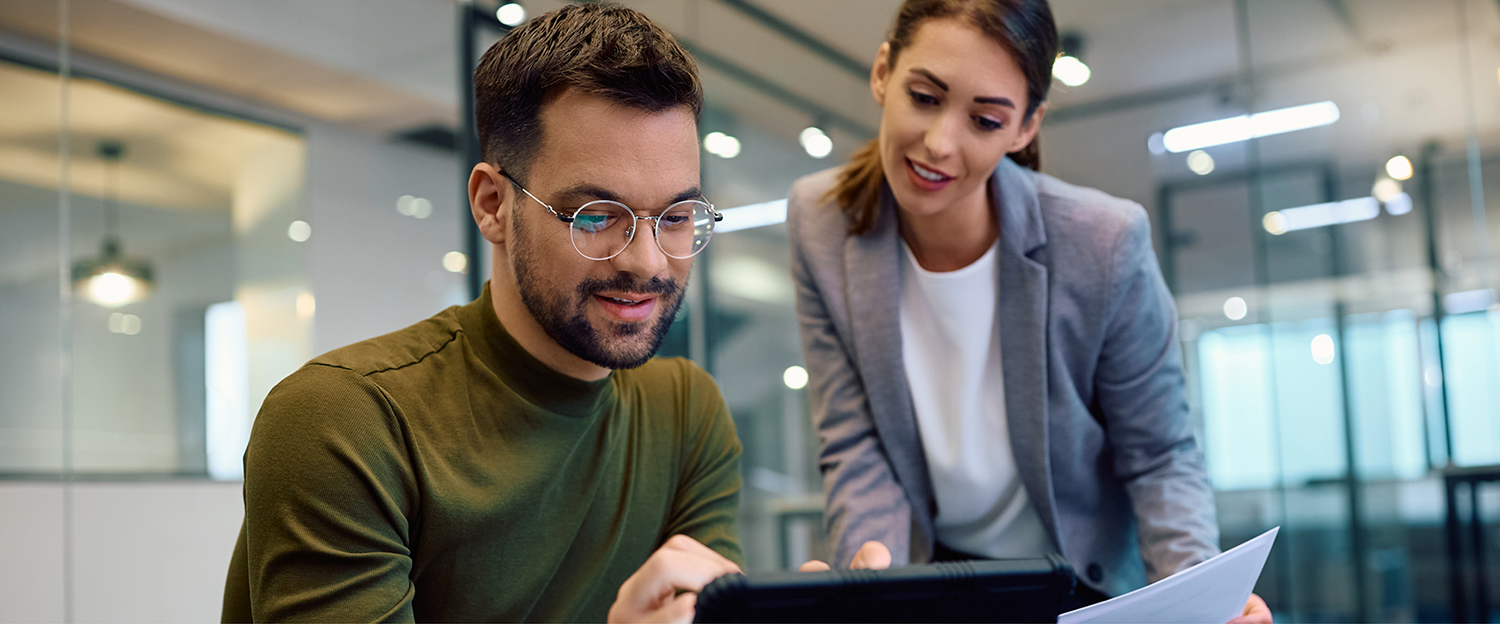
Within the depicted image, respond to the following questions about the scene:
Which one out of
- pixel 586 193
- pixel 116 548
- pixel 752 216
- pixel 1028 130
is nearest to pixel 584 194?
pixel 586 193

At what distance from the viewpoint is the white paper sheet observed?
0.86 meters

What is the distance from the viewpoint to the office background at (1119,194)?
3676mm

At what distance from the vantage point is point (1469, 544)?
3.73m

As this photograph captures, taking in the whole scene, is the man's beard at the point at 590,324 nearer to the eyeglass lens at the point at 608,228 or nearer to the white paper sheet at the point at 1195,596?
the eyeglass lens at the point at 608,228

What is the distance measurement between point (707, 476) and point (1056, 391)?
0.56 m

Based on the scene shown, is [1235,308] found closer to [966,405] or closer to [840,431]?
[966,405]

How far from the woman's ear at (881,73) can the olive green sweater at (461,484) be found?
61 centimetres

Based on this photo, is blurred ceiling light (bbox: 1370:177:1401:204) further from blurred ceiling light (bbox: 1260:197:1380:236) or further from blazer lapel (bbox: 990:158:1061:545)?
blazer lapel (bbox: 990:158:1061:545)

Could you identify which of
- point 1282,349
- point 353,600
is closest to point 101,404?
point 353,600

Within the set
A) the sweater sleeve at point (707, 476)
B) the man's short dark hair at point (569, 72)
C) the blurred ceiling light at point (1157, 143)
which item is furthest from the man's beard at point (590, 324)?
the blurred ceiling light at point (1157, 143)

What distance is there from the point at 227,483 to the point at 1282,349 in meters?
3.83

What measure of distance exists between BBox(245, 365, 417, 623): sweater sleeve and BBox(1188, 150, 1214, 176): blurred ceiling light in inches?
143

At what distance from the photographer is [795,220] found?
1757mm

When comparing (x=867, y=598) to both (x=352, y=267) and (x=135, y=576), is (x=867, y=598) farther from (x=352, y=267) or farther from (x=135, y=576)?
(x=352, y=267)
